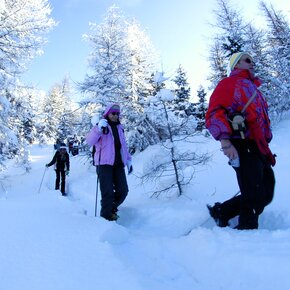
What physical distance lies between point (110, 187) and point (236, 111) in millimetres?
2279

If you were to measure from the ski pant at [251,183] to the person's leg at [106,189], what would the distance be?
2.00 meters

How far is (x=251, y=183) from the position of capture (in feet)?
10.4

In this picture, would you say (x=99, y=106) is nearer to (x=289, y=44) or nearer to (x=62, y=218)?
(x=62, y=218)

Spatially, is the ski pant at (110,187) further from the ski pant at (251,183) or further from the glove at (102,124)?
the ski pant at (251,183)

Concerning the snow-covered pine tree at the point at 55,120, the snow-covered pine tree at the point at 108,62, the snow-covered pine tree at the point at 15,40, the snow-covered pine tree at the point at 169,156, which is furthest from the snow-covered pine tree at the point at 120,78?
the snow-covered pine tree at the point at 55,120

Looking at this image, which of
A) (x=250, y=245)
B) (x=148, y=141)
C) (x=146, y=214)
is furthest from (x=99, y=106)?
(x=250, y=245)

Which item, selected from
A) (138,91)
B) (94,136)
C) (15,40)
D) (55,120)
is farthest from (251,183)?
(55,120)

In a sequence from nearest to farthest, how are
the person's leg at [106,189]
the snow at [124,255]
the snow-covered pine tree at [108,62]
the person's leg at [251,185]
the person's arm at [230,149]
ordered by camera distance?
the snow at [124,255] → the person's arm at [230,149] → the person's leg at [251,185] → the person's leg at [106,189] → the snow-covered pine tree at [108,62]

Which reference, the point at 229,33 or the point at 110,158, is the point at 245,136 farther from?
the point at 229,33

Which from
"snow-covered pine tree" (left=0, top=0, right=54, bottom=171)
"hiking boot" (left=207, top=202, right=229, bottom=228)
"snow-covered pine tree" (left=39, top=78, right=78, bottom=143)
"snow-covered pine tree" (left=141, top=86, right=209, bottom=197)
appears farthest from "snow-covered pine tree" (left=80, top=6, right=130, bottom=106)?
"snow-covered pine tree" (left=39, top=78, right=78, bottom=143)

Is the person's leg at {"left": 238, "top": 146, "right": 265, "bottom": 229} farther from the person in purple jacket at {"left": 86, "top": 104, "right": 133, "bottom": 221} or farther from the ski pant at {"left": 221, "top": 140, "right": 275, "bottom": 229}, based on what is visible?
the person in purple jacket at {"left": 86, "top": 104, "right": 133, "bottom": 221}

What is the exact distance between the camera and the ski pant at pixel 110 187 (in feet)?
15.1

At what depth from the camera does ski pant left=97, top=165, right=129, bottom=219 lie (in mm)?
4596

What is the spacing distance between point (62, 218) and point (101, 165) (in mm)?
1424
